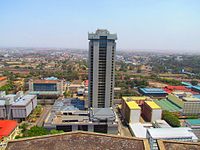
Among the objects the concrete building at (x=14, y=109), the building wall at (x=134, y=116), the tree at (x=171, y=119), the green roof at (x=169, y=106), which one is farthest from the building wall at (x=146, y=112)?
the concrete building at (x=14, y=109)

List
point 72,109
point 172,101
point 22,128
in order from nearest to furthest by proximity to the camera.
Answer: point 22,128 < point 72,109 < point 172,101

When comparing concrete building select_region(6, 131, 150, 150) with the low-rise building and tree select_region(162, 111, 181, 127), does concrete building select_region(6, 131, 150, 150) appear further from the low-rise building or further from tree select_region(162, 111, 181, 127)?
the low-rise building

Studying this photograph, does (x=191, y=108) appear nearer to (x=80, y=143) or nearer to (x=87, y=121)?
(x=87, y=121)

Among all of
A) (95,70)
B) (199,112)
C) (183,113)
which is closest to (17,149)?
(95,70)

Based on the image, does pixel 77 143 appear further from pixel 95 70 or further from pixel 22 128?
pixel 22 128

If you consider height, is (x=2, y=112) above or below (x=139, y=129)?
above

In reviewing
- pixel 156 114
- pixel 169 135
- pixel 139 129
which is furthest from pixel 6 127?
pixel 156 114

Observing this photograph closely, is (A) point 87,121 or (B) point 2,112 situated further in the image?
(B) point 2,112
